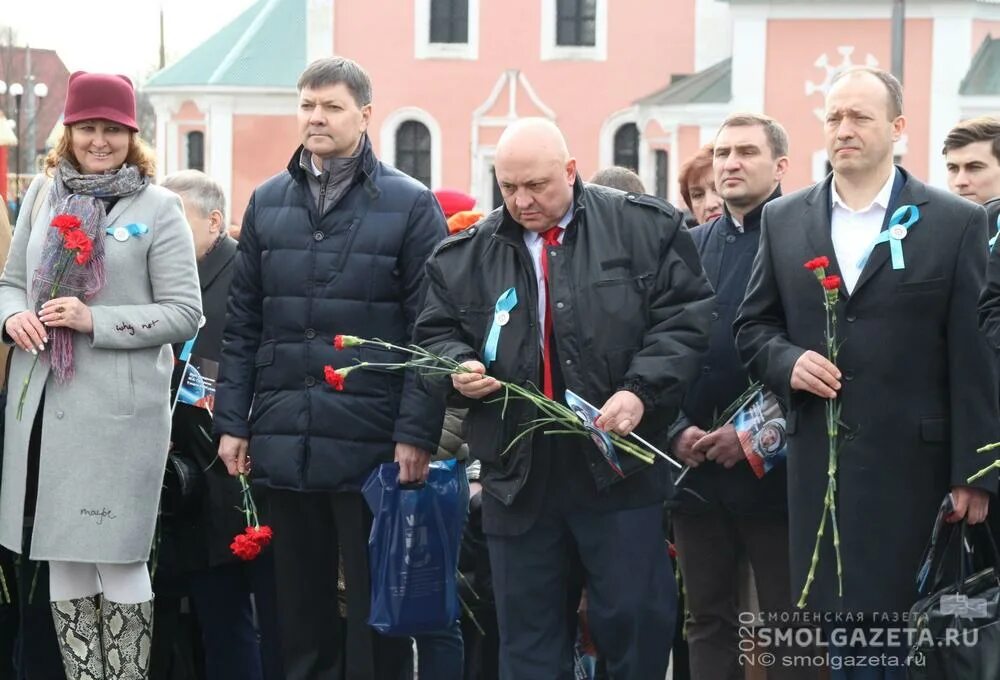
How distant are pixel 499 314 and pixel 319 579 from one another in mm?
1274

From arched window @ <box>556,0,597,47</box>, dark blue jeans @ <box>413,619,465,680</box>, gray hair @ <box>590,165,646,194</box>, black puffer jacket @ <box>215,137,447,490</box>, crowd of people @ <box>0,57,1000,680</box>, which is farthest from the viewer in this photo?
arched window @ <box>556,0,597,47</box>

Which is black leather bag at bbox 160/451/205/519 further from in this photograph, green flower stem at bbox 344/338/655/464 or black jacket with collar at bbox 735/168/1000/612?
black jacket with collar at bbox 735/168/1000/612

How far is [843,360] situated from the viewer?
5.46 meters

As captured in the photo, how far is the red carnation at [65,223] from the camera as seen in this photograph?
6.02 m

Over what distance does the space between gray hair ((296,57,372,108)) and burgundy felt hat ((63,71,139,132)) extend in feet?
1.98

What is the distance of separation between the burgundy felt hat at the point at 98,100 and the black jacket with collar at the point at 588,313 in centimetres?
128

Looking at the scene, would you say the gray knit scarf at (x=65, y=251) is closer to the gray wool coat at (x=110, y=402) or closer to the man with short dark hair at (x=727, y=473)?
the gray wool coat at (x=110, y=402)

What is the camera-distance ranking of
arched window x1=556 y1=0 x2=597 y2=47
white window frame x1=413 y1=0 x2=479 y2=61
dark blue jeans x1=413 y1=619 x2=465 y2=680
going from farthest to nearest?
1. arched window x1=556 y1=0 x2=597 y2=47
2. white window frame x1=413 y1=0 x2=479 y2=61
3. dark blue jeans x1=413 y1=619 x2=465 y2=680

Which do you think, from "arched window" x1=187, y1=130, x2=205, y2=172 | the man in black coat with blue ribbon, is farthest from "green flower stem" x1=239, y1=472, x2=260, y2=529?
"arched window" x1=187, y1=130, x2=205, y2=172

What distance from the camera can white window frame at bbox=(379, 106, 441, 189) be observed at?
137ft

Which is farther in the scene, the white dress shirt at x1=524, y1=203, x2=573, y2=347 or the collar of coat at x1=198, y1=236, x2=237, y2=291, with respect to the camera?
the collar of coat at x1=198, y1=236, x2=237, y2=291

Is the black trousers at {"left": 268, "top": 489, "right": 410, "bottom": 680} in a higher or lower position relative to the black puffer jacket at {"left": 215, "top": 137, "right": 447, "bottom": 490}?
lower

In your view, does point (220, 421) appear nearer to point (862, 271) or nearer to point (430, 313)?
point (430, 313)

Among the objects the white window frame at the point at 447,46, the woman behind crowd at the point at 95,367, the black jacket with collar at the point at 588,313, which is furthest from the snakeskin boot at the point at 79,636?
the white window frame at the point at 447,46
